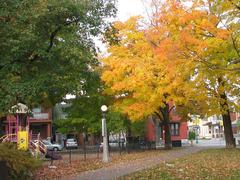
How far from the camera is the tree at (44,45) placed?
44.1 ft

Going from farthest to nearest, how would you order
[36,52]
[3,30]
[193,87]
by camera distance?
[193,87] → [36,52] → [3,30]

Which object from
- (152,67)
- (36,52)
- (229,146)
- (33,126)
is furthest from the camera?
(33,126)

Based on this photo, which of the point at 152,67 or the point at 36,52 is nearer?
the point at 36,52

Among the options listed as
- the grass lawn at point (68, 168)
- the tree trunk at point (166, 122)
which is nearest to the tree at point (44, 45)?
the grass lawn at point (68, 168)

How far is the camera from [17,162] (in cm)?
1327

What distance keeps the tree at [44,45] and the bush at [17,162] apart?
4.21 feet

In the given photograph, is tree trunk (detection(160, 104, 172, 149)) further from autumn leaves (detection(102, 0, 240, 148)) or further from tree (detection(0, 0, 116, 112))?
tree (detection(0, 0, 116, 112))

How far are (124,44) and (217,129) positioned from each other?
78300 mm

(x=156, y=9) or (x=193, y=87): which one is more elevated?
(x=156, y=9)

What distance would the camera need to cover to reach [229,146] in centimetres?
3653

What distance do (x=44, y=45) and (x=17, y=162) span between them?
381 cm

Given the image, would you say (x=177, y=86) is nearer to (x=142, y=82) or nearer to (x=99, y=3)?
(x=142, y=82)

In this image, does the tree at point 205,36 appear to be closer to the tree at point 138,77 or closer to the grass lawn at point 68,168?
the tree at point 138,77

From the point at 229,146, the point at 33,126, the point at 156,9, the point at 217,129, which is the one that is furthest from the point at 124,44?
the point at 217,129
